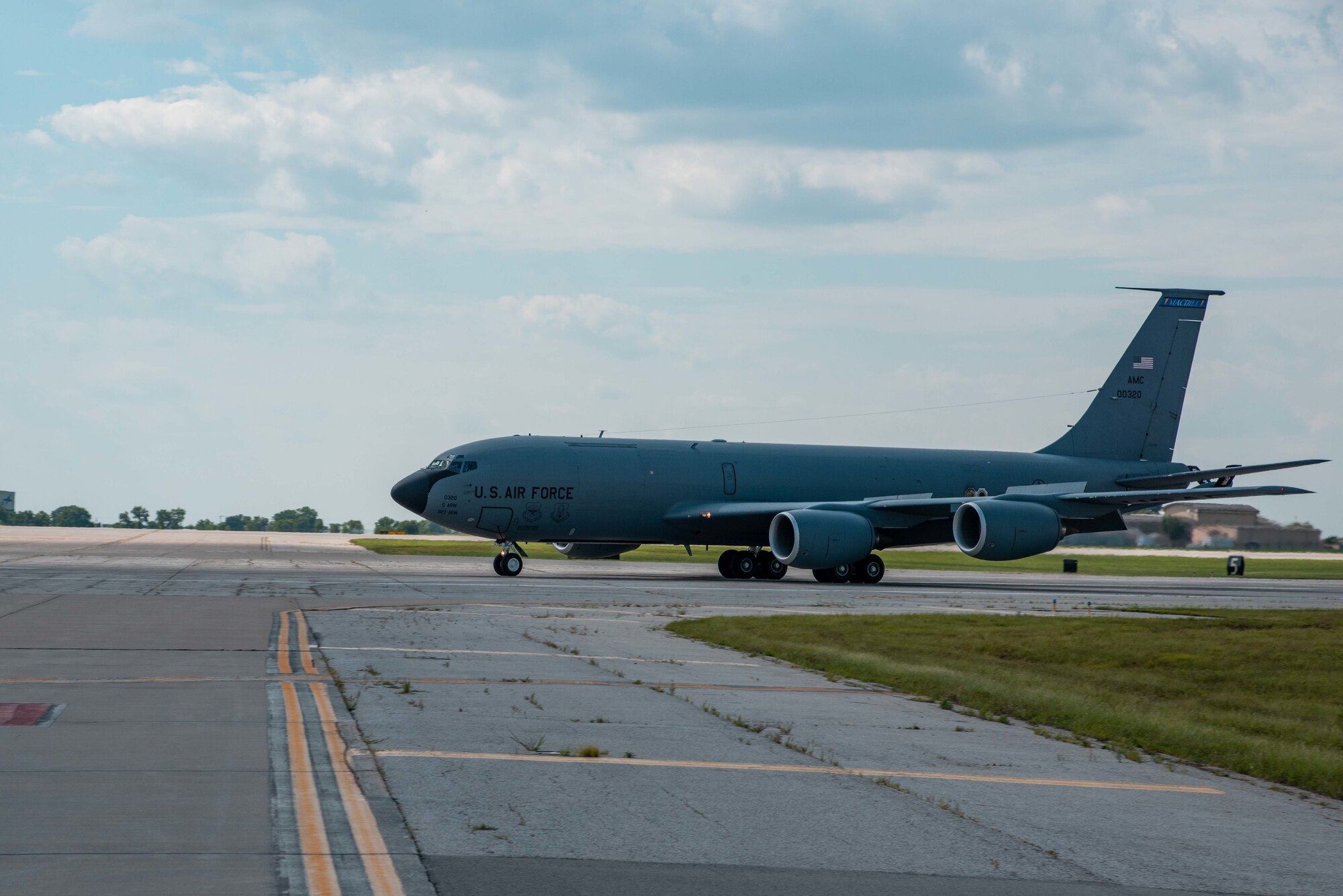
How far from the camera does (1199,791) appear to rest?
9398 millimetres

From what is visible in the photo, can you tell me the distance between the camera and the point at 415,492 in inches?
1524

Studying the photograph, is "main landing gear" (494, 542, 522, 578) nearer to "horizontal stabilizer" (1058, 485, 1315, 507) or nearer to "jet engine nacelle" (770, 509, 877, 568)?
"jet engine nacelle" (770, 509, 877, 568)

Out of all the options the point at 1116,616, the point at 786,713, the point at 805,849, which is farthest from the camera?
the point at 1116,616

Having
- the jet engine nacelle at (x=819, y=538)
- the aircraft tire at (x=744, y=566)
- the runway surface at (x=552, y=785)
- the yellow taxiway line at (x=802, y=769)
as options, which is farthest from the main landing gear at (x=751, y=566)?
the yellow taxiway line at (x=802, y=769)

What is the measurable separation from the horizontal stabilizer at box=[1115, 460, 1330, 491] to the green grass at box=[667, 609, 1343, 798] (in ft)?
49.7

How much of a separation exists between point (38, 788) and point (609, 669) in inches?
323

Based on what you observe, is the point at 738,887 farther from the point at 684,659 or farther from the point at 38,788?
the point at 684,659

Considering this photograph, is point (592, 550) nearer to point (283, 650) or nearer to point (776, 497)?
point (776, 497)

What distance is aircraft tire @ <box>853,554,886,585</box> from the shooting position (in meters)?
41.4

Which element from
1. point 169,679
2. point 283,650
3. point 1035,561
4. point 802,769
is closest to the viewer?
point 802,769

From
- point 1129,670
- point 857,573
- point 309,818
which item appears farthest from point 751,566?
point 309,818

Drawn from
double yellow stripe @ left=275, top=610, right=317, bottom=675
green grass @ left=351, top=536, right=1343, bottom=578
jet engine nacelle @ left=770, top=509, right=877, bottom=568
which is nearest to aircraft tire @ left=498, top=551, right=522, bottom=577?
jet engine nacelle @ left=770, top=509, right=877, bottom=568

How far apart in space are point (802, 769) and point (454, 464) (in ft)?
99.4

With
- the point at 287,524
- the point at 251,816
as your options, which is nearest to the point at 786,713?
the point at 251,816
